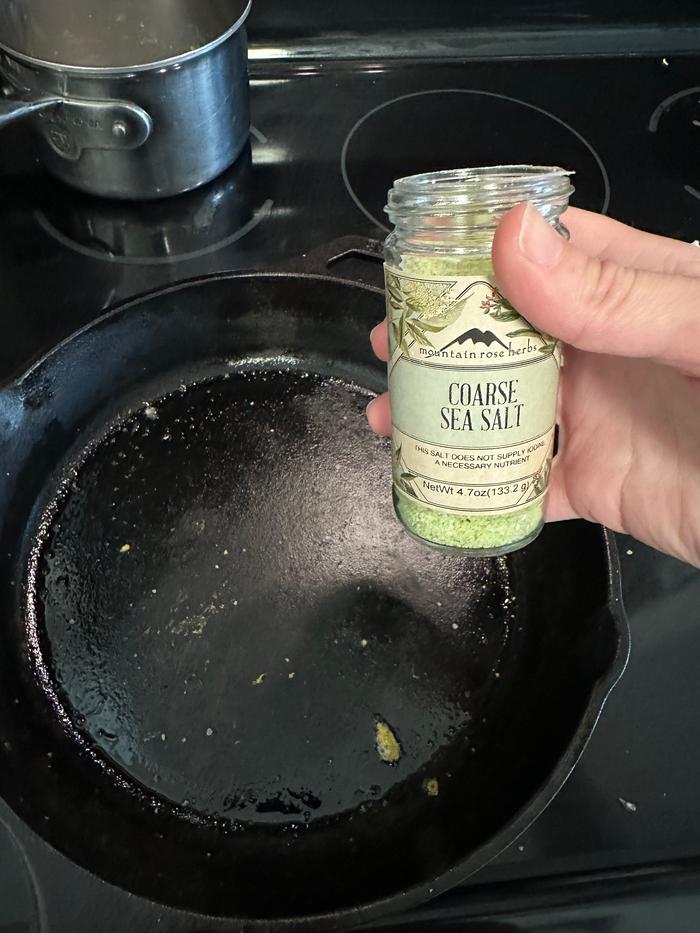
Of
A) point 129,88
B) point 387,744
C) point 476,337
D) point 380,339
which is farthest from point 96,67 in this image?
point 387,744

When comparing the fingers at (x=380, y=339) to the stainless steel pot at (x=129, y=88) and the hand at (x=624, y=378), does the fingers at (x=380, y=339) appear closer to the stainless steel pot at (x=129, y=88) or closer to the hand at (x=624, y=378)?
the hand at (x=624, y=378)

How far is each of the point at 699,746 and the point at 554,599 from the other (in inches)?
6.3

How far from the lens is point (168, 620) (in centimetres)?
68

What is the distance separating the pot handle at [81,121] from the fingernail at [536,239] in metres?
0.47

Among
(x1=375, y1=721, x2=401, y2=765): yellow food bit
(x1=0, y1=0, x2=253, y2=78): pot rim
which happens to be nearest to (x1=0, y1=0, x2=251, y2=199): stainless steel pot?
(x1=0, y1=0, x2=253, y2=78): pot rim

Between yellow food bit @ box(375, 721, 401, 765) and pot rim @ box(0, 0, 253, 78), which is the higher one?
pot rim @ box(0, 0, 253, 78)

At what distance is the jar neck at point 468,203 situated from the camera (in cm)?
45

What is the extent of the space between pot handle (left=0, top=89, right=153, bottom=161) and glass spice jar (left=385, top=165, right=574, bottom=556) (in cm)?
38

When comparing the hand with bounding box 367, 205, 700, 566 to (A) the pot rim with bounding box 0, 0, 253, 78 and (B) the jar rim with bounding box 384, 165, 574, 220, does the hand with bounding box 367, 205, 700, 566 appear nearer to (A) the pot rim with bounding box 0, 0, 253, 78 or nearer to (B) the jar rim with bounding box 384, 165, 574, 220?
(B) the jar rim with bounding box 384, 165, 574, 220

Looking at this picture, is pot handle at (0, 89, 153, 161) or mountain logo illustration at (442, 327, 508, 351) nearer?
mountain logo illustration at (442, 327, 508, 351)

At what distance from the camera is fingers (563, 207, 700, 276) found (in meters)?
0.62

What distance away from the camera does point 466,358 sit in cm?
43

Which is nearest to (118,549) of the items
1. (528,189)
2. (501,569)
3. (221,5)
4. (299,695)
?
(299,695)

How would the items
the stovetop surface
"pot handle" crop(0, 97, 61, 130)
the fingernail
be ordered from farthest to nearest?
"pot handle" crop(0, 97, 61, 130) < the stovetop surface < the fingernail
